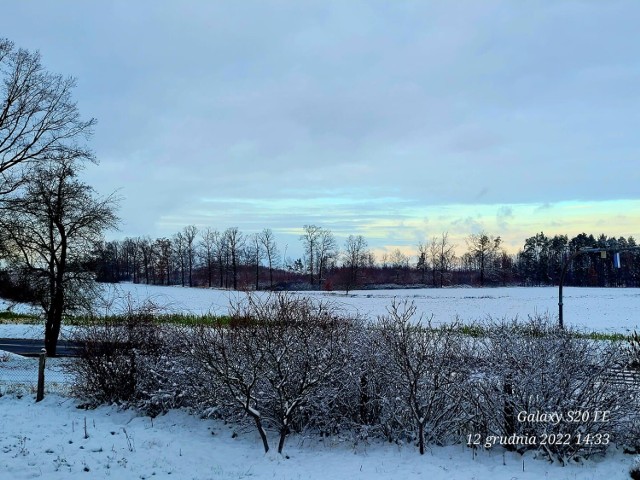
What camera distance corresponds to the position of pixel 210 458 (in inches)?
351

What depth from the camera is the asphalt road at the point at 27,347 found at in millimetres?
21305

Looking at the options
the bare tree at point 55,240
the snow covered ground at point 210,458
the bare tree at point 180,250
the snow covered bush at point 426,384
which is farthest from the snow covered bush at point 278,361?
the bare tree at point 180,250

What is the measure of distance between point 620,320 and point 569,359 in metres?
35.2

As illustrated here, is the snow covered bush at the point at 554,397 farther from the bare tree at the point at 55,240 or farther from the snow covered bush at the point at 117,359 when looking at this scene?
the bare tree at the point at 55,240

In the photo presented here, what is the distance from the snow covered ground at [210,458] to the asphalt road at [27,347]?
11137mm

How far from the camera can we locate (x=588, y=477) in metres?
7.39

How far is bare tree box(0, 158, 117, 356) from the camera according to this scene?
1917cm

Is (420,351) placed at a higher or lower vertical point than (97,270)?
lower

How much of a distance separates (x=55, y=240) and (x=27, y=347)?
22.5 ft

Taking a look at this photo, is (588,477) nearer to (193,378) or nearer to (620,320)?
(193,378)

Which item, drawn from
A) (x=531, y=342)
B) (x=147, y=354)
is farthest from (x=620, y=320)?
(x=147, y=354)

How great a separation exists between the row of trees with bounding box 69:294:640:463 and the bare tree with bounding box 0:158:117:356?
10.5 meters

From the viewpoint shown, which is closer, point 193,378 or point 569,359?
point 569,359

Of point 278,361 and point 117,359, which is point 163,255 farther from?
point 278,361
